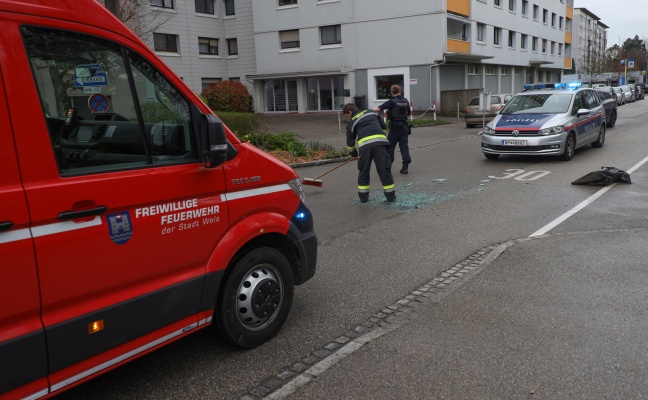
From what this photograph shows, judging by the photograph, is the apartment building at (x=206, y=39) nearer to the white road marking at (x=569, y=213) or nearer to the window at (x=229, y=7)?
the window at (x=229, y=7)

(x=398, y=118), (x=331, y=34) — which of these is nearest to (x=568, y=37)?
(x=331, y=34)

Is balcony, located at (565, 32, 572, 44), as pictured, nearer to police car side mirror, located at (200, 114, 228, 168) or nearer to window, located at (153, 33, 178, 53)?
window, located at (153, 33, 178, 53)

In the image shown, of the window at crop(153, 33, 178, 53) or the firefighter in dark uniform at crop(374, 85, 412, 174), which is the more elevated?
the window at crop(153, 33, 178, 53)

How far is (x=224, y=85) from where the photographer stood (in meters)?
29.0

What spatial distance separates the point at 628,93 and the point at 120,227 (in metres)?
53.4

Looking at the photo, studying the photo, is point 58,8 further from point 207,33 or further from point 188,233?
point 207,33

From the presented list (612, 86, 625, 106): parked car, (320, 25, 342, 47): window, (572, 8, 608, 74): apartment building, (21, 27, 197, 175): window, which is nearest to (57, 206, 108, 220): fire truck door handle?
(21, 27, 197, 175): window

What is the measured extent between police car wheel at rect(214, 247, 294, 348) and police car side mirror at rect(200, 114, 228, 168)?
0.77m

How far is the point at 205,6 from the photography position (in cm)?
4066

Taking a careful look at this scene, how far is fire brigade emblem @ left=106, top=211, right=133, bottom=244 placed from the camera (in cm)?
295

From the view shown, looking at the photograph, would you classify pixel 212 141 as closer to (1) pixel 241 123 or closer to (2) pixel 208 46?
(1) pixel 241 123

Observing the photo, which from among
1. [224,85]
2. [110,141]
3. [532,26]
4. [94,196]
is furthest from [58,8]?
[532,26]

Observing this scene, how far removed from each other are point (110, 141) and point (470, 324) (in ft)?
9.61

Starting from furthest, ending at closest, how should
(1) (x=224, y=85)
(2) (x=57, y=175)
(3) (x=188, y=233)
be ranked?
(1) (x=224, y=85)
(3) (x=188, y=233)
(2) (x=57, y=175)
